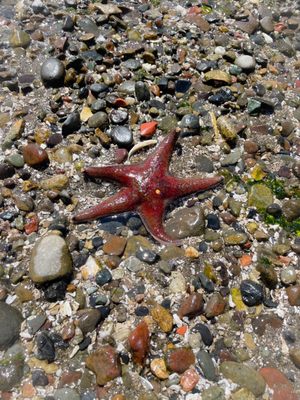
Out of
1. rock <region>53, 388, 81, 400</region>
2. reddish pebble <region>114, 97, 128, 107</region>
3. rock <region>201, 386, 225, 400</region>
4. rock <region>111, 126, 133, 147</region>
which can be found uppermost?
Result: reddish pebble <region>114, 97, 128, 107</region>

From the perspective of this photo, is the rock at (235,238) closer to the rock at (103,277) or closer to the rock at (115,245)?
the rock at (115,245)

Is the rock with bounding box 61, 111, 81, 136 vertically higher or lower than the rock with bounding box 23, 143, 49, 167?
higher

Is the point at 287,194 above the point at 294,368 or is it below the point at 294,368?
above

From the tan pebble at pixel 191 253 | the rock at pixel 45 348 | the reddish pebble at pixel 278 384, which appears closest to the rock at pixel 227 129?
the tan pebble at pixel 191 253

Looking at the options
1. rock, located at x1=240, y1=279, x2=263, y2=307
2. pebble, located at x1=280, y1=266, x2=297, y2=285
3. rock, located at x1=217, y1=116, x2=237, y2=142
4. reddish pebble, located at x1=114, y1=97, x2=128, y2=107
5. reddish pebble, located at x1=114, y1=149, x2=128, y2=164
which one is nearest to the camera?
rock, located at x1=240, y1=279, x2=263, y2=307

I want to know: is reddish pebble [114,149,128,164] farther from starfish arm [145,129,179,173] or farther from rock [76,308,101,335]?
rock [76,308,101,335]

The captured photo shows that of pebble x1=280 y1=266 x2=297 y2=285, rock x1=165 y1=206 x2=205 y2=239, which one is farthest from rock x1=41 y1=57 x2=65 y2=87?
pebble x1=280 y1=266 x2=297 y2=285

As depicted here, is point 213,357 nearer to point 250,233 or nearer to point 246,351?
point 246,351

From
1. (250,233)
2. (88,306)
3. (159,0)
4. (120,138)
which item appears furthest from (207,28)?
→ (88,306)
